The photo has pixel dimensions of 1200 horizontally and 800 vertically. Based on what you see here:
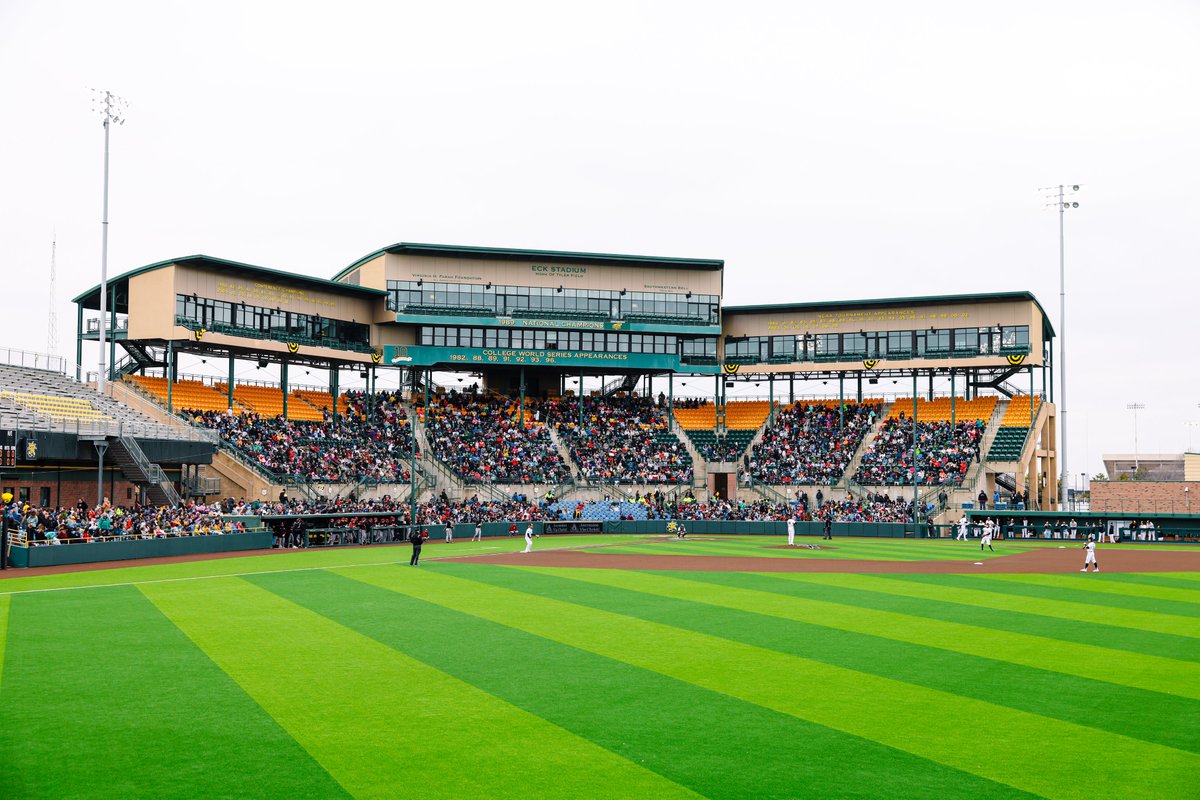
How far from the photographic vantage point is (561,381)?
80.2m

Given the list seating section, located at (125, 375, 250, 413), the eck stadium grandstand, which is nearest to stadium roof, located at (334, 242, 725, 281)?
the eck stadium grandstand

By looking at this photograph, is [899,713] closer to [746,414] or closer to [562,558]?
[562,558]

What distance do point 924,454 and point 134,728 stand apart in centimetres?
6188

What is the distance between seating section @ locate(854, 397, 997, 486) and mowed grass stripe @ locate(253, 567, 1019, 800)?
50.3 m

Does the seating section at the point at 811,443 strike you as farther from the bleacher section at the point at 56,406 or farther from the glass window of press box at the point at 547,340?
the bleacher section at the point at 56,406

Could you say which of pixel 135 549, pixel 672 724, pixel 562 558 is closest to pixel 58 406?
pixel 135 549

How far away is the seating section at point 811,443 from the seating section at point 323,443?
87.1 feet

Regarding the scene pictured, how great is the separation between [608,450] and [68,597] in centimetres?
4811

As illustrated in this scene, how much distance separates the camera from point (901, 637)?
65.5ft

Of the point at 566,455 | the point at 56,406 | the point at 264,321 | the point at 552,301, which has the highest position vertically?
the point at 552,301

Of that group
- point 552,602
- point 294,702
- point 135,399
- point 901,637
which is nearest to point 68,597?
point 552,602

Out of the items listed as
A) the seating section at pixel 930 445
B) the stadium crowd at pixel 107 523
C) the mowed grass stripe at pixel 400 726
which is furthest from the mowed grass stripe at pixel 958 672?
the seating section at pixel 930 445

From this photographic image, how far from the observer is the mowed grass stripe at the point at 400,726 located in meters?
10.8

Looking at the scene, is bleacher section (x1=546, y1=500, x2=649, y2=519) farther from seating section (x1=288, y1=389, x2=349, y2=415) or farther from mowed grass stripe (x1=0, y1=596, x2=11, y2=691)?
mowed grass stripe (x1=0, y1=596, x2=11, y2=691)
